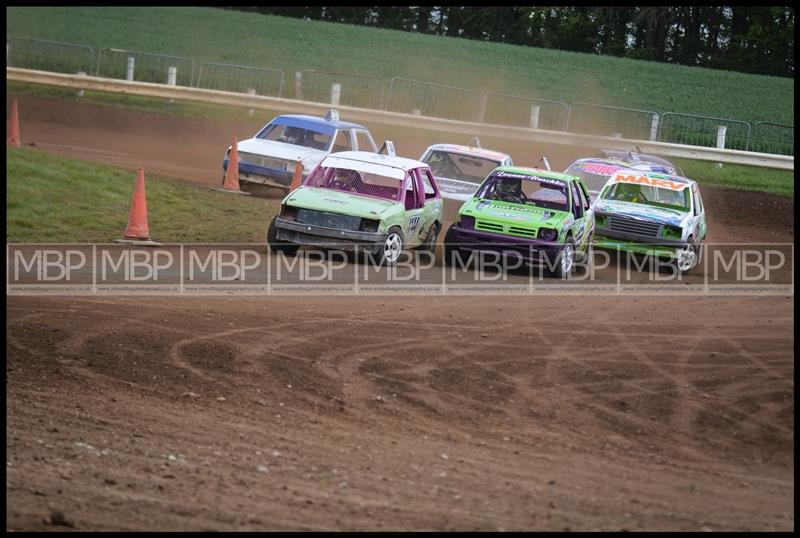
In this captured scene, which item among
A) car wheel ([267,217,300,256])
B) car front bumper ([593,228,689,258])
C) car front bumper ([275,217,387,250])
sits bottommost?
car wheel ([267,217,300,256])

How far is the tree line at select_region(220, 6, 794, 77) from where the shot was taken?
172ft

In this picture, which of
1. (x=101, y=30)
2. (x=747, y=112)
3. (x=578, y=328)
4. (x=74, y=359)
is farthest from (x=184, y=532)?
(x=101, y=30)

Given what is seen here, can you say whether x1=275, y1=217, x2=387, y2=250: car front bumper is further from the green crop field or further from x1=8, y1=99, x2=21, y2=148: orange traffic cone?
the green crop field

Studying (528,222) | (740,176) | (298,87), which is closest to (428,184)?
(528,222)

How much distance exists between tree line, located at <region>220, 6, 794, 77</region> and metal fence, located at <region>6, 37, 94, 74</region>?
24.6m

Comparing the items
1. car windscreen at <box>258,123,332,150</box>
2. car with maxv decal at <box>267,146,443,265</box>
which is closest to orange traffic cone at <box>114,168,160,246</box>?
car with maxv decal at <box>267,146,443,265</box>

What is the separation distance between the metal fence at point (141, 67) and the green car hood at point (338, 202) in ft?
73.7

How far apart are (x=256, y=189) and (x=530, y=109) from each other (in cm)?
1438

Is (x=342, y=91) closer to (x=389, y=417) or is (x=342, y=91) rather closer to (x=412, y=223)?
(x=412, y=223)

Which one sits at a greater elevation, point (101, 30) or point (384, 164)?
point (101, 30)

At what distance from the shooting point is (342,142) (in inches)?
925

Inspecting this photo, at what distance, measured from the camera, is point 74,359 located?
1053 cm

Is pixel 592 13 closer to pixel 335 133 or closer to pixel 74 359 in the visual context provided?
pixel 335 133

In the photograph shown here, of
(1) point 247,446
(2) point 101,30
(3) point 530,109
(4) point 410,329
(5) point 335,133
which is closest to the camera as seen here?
(1) point 247,446
